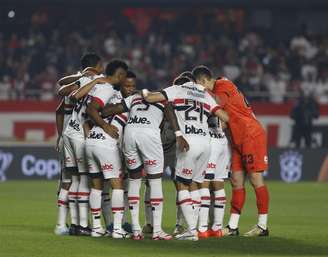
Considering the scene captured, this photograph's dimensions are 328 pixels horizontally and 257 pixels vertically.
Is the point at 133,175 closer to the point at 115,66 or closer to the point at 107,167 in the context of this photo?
the point at 107,167

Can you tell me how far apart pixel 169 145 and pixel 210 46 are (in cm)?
1994

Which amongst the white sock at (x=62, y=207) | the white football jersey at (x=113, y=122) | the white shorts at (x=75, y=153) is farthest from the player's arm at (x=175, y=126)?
the white sock at (x=62, y=207)

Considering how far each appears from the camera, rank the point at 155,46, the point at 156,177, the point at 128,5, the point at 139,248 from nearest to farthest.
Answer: the point at 139,248, the point at 156,177, the point at 128,5, the point at 155,46

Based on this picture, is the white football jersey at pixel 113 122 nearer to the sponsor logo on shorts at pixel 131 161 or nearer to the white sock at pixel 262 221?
the sponsor logo on shorts at pixel 131 161

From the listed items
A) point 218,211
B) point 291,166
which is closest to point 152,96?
point 218,211

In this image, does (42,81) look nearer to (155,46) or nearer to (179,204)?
(155,46)

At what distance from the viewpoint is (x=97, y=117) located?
14070 mm

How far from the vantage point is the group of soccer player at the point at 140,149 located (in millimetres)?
14023

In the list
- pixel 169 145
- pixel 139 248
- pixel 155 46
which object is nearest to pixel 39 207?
pixel 169 145

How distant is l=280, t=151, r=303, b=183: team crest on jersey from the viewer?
2841cm

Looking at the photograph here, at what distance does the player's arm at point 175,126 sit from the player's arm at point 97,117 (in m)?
0.74

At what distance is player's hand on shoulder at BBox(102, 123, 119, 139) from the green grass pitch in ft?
4.39

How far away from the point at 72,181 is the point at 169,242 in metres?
1.70

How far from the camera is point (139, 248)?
13070 millimetres
